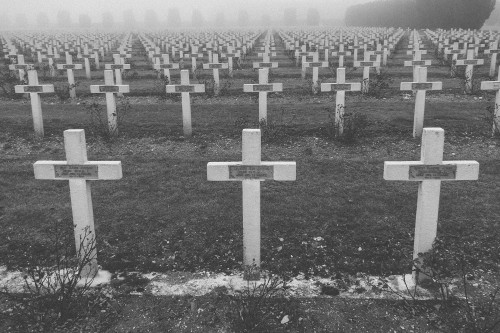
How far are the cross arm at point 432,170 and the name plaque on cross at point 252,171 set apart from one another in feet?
3.18

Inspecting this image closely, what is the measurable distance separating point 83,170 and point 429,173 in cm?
289

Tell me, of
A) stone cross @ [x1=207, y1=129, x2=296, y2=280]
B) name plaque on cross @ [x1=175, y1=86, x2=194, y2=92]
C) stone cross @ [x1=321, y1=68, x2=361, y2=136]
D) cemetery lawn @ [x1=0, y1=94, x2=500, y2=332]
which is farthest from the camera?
name plaque on cross @ [x1=175, y1=86, x2=194, y2=92]

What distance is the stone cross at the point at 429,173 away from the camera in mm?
4012

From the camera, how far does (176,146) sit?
8719mm

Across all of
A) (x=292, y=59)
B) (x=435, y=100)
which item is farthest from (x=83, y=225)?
(x=292, y=59)

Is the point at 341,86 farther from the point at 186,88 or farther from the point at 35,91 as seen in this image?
the point at 35,91

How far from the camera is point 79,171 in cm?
422

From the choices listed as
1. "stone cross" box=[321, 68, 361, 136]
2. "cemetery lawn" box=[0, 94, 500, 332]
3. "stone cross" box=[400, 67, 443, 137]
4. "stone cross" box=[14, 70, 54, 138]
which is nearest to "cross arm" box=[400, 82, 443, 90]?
"stone cross" box=[400, 67, 443, 137]

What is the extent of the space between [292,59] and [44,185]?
1640 centimetres

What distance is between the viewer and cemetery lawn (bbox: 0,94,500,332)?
3959 mm

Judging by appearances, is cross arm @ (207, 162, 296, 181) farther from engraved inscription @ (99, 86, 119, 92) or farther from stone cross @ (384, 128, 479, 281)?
engraved inscription @ (99, 86, 119, 92)

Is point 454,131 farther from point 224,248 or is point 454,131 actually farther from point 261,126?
point 224,248

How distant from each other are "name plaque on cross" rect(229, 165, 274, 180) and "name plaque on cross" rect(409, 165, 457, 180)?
3.81ft

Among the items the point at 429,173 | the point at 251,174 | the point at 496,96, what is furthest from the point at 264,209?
the point at 496,96
